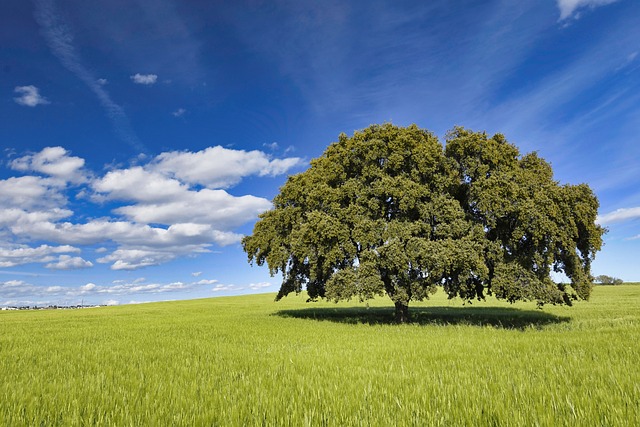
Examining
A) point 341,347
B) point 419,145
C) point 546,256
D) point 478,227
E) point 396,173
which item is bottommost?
point 341,347

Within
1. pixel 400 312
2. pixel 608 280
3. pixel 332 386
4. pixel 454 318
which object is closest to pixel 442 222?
pixel 400 312

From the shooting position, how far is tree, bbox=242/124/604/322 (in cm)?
2091

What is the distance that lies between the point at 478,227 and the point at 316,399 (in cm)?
1913

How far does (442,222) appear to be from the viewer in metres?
22.0

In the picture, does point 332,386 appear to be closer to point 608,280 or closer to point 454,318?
point 454,318

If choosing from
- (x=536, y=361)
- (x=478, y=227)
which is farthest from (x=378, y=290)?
(x=536, y=361)

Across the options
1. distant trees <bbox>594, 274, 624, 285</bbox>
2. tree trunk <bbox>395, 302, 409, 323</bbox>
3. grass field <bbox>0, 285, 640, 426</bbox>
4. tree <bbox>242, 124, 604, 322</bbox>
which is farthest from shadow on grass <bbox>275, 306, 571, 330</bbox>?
distant trees <bbox>594, 274, 624, 285</bbox>

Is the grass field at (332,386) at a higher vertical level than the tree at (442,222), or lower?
lower

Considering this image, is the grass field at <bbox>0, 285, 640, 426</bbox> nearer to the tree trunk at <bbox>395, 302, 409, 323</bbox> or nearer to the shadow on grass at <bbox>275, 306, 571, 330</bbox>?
the tree trunk at <bbox>395, 302, 409, 323</bbox>

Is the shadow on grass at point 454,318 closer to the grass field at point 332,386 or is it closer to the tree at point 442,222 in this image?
the tree at point 442,222

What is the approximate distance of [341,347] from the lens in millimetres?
12797

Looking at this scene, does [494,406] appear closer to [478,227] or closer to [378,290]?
[378,290]

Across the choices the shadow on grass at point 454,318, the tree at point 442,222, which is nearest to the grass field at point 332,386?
the tree at point 442,222

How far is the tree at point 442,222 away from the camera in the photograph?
68.6 ft
